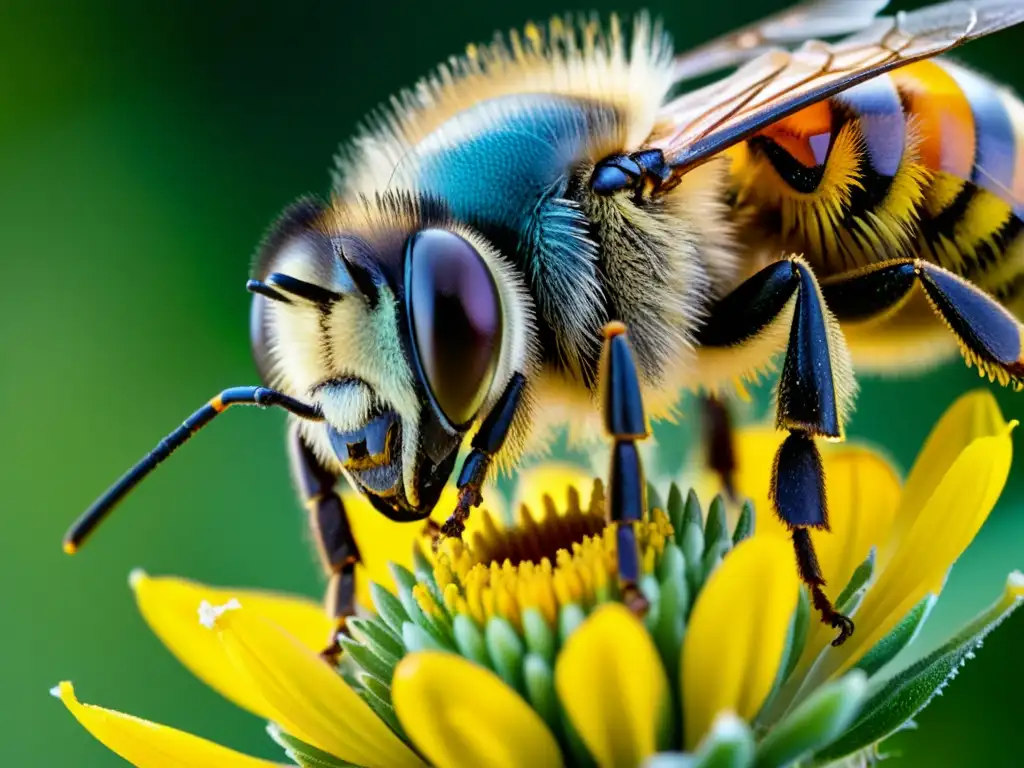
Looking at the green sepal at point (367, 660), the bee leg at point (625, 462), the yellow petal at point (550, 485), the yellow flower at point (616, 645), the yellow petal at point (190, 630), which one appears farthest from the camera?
the yellow petal at point (550, 485)

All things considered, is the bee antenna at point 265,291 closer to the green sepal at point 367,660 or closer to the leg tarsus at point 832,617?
the green sepal at point 367,660

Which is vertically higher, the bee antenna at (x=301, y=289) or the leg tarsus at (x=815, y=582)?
the bee antenna at (x=301, y=289)

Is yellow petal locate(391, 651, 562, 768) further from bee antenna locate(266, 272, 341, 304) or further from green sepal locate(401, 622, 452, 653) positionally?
bee antenna locate(266, 272, 341, 304)

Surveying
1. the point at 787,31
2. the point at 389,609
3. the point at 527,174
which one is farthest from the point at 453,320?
the point at 787,31

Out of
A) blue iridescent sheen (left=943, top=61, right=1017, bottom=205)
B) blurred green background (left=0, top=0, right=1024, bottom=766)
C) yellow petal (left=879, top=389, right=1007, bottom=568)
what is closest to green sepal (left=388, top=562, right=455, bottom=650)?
yellow petal (left=879, top=389, right=1007, bottom=568)

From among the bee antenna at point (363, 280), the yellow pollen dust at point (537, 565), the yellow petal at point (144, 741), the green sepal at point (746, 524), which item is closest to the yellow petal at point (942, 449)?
the green sepal at point (746, 524)

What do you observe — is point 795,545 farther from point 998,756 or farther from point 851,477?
point 998,756

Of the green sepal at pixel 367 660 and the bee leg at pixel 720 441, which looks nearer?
the green sepal at pixel 367 660
